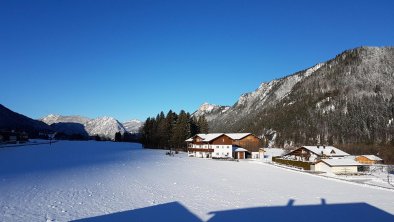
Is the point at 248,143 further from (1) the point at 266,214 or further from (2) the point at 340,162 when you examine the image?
(1) the point at 266,214

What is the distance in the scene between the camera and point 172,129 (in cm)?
12681

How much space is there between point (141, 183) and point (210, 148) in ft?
216

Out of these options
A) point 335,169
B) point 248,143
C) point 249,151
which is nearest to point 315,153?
point 335,169

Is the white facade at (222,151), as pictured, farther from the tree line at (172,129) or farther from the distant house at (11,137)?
the distant house at (11,137)

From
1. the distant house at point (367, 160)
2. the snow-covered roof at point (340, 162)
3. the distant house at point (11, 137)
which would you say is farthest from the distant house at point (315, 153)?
the distant house at point (11, 137)

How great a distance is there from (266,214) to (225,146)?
7663 centimetres

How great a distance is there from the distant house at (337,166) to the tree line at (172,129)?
195 feet

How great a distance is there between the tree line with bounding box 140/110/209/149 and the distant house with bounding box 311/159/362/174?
59.5m

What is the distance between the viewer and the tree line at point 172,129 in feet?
401

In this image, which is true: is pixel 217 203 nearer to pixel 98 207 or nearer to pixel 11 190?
pixel 98 207

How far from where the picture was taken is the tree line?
401 feet

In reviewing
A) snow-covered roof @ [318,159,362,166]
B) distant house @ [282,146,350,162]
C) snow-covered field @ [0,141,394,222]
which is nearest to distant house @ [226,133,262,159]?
distant house @ [282,146,350,162]

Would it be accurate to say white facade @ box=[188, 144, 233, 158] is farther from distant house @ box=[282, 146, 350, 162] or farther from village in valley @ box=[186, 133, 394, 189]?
distant house @ box=[282, 146, 350, 162]

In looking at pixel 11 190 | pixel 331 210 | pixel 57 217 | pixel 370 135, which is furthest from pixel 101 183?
pixel 370 135
